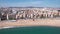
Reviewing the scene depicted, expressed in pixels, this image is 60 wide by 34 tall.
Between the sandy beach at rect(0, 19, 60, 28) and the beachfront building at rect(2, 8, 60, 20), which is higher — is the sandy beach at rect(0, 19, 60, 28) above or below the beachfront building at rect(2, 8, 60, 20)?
below

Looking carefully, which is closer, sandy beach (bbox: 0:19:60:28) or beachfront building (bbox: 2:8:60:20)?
sandy beach (bbox: 0:19:60:28)

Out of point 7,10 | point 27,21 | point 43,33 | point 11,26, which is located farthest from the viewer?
point 7,10

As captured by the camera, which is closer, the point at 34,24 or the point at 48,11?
the point at 34,24

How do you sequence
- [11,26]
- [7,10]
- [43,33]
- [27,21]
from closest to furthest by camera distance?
[43,33] < [11,26] < [27,21] < [7,10]

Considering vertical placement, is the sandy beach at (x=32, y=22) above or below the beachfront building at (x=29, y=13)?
below

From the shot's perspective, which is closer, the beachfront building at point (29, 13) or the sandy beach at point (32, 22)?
the sandy beach at point (32, 22)

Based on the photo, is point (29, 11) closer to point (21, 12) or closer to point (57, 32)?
point (21, 12)

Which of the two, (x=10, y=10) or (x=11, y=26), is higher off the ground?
(x=10, y=10)

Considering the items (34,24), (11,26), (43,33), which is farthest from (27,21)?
(43,33)

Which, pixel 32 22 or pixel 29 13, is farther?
pixel 29 13

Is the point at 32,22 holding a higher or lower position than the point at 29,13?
lower
